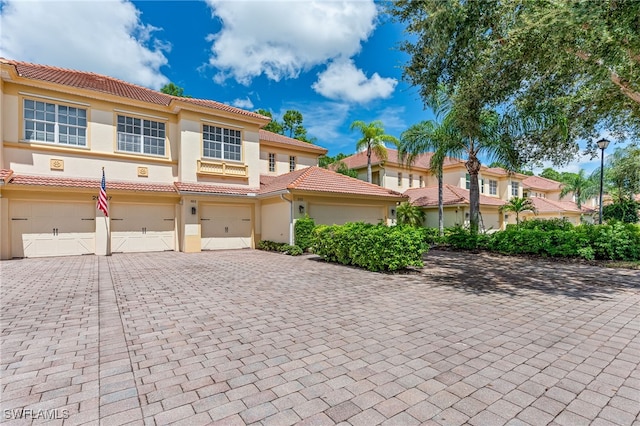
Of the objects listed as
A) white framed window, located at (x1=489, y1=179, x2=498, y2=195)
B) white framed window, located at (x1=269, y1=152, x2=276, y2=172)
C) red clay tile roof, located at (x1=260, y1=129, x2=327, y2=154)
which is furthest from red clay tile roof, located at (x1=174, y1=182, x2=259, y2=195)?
white framed window, located at (x1=489, y1=179, x2=498, y2=195)

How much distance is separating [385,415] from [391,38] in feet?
35.6

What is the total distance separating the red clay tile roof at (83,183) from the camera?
12523mm

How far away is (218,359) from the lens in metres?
3.62

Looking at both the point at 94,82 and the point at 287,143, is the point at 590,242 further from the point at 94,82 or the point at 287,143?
the point at 94,82

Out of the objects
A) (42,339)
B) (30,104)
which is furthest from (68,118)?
(42,339)

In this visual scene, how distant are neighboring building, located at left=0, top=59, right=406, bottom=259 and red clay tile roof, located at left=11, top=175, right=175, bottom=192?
39 mm

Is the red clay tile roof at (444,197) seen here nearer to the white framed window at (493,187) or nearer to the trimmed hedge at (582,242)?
the white framed window at (493,187)

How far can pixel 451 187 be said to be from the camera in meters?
27.1

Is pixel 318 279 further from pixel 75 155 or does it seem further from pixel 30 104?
pixel 30 104

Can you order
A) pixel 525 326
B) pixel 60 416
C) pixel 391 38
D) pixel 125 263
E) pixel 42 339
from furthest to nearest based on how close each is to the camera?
pixel 125 263 → pixel 391 38 → pixel 525 326 → pixel 42 339 → pixel 60 416

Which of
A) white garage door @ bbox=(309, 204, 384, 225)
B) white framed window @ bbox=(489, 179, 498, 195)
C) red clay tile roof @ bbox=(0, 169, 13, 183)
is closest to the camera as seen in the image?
red clay tile roof @ bbox=(0, 169, 13, 183)

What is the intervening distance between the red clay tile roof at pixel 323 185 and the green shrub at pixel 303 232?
1.57 meters

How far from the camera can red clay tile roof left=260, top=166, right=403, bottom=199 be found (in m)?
15.0

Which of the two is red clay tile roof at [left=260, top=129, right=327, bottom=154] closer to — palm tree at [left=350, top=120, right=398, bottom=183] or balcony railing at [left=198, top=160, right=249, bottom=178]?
palm tree at [left=350, top=120, right=398, bottom=183]
